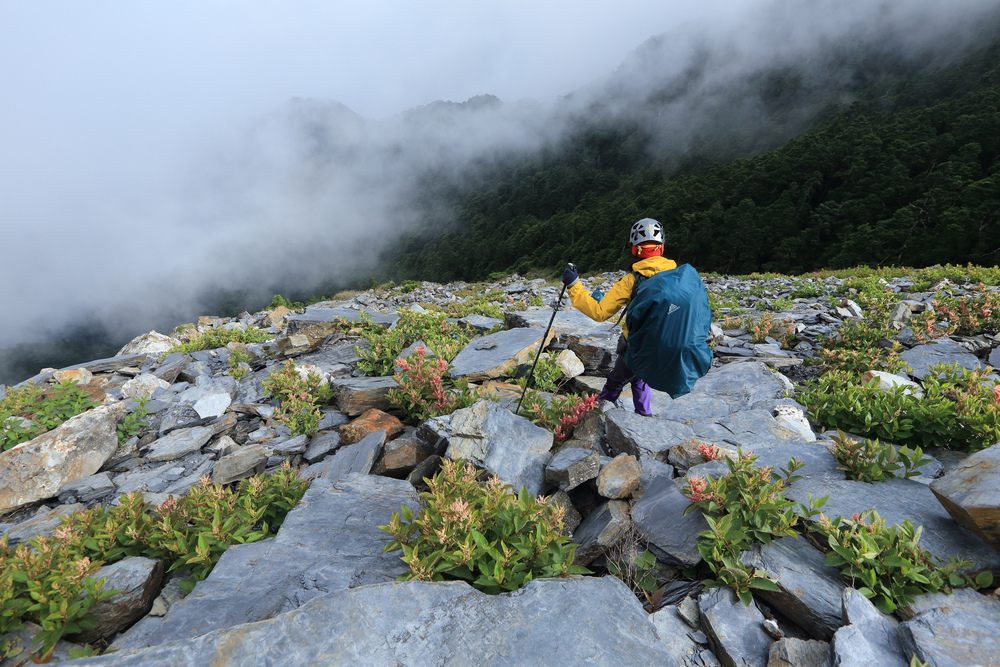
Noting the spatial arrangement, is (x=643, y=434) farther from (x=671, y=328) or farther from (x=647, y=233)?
(x=647, y=233)

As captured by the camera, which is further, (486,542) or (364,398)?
(364,398)

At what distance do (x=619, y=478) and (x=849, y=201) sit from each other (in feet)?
204

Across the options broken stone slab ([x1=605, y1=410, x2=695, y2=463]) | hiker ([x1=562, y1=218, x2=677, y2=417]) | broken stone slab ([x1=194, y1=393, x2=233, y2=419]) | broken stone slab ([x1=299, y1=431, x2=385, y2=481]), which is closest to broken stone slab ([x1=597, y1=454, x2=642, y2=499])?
broken stone slab ([x1=605, y1=410, x2=695, y2=463])

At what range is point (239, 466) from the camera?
5.48m

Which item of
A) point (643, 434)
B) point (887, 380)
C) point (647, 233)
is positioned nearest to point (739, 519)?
point (643, 434)

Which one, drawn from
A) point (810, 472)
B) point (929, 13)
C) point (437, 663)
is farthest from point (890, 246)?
point (929, 13)

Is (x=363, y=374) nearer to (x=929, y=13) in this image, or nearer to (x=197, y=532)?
(x=197, y=532)

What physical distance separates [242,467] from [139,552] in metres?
1.56

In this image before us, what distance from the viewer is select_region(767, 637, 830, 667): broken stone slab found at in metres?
2.44

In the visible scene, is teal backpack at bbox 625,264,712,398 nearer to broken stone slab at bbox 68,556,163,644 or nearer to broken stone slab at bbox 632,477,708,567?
broken stone slab at bbox 632,477,708,567

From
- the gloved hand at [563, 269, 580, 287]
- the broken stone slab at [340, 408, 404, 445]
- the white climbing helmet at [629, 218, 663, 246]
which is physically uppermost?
the white climbing helmet at [629, 218, 663, 246]

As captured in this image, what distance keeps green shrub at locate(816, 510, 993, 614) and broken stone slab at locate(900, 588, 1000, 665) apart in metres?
0.08

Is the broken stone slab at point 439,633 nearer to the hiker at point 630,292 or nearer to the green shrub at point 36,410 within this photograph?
the hiker at point 630,292

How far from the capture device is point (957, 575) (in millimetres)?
2781
